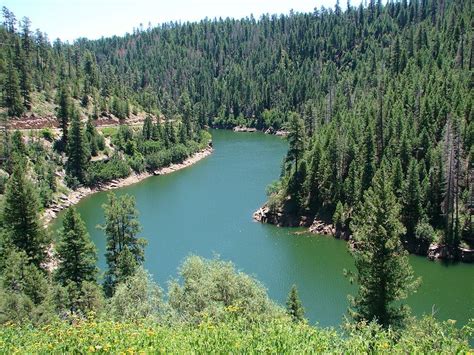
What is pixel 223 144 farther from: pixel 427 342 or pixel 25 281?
pixel 427 342

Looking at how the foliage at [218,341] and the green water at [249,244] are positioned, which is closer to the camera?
the foliage at [218,341]

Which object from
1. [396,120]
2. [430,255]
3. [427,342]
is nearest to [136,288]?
[427,342]

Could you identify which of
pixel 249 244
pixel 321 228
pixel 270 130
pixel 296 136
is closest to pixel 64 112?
pixel 296 136

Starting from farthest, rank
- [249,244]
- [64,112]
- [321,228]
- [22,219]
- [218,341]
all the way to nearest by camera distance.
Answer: [64,112]
[321,228]
[249,244]
[22,219]
[218,341]

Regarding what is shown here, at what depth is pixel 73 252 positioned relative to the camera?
43094 mm

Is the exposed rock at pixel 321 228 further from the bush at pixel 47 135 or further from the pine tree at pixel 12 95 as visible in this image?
the pine tree at pixel 12 95

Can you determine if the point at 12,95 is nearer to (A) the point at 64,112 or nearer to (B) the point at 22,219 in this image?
(A) the point at 64,112

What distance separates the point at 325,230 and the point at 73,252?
4281 cm

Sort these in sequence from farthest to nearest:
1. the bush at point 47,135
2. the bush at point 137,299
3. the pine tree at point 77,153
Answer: the bush at point 47,135 < the pine tree at point 77,153 < the bush at point 137,299

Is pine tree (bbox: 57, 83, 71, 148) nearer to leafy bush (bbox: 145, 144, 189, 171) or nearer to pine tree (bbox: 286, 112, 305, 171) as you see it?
leafy bush (bbox: 145, 144, 189, 171)

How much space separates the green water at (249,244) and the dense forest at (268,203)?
374 centimetres

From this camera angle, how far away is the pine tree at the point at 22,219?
4447 cm

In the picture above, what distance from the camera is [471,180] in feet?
227

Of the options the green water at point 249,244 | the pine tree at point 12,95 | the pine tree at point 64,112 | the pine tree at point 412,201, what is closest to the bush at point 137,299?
the green water at point 249,244
